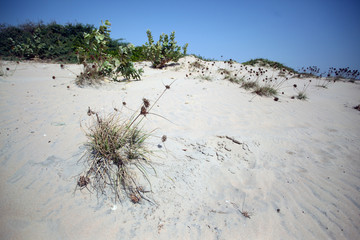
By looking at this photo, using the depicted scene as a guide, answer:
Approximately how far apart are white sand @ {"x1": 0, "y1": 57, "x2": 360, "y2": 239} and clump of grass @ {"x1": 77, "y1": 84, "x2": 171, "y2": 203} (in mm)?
116

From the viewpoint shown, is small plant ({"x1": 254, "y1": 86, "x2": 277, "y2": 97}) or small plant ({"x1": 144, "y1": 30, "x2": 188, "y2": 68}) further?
small plant ({"x1": 144, "y1": 30, "x2": 188, "y2": 68})

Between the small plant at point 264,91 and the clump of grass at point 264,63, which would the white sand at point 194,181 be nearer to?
the small plant at point 264,91

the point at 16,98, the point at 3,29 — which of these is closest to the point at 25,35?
the point at 3,29

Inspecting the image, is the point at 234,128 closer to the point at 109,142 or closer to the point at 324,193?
the point at 324,193

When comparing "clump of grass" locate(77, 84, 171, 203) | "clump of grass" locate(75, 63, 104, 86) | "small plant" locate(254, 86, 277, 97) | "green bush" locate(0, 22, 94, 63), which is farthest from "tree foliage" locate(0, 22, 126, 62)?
"clump of grass" locate(77, 84, 171, 203)

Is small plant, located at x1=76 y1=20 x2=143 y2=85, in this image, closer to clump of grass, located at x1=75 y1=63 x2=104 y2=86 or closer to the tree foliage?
clump of grass, located at x1=75 y1=63 x2=104 y2=86

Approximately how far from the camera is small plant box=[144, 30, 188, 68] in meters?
9.67

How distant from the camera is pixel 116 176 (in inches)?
70.4

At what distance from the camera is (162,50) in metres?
10.2

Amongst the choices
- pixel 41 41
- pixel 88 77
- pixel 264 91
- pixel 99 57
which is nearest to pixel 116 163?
pixel 88 77

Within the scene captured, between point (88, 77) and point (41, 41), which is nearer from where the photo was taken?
point (88, 77)

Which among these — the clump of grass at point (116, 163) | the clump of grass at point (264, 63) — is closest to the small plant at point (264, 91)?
the clump of grass at point (116, 163)

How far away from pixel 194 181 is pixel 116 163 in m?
1.00

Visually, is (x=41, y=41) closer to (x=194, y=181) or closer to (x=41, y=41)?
(x=41, y=41)
